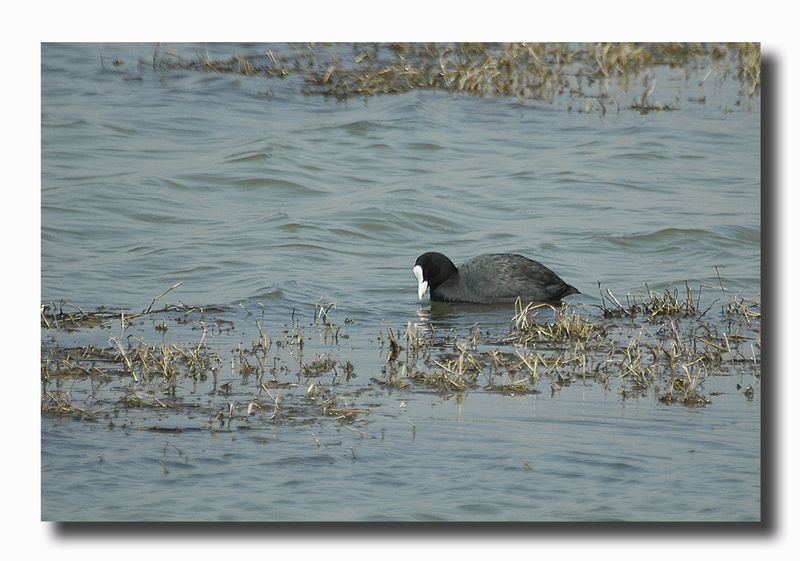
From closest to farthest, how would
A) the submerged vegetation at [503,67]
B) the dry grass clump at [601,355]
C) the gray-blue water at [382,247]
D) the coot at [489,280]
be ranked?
1. the gray-blue water at [382,247]
2. the dry grass clump at [601,355]
3. the submerged vegetation at [503,67]
4. the coot at [489,280]

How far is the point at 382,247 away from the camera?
1216cm

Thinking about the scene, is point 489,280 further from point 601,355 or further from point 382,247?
point 601,355

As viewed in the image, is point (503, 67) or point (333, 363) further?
point (503, 67)

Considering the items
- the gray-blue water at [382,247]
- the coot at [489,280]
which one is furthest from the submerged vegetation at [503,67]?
the coot at [489,280]

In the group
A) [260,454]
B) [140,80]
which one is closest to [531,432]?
[260,454]

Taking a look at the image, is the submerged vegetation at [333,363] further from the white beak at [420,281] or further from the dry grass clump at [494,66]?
the dry grass clump at [494,66]

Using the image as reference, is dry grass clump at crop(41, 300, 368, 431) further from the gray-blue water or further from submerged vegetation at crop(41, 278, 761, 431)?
the gray-blue water

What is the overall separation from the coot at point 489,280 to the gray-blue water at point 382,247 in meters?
0.23

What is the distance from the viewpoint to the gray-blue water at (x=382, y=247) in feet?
23.9

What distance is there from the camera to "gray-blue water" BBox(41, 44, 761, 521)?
7289 mm

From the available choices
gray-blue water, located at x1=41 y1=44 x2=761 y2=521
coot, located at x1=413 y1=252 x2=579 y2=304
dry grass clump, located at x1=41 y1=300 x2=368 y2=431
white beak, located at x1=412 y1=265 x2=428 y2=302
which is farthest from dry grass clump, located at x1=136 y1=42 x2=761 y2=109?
dry grass clump, located at x1=41 y1=300 x2=368 y2=431

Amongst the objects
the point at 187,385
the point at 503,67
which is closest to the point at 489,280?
the point at 503,67

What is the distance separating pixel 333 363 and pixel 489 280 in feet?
9.68
